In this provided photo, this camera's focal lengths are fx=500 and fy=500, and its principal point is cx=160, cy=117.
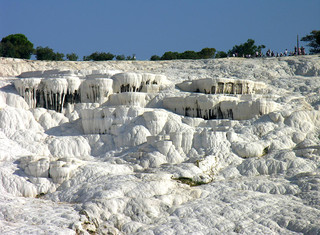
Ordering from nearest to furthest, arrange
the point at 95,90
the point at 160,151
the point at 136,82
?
the point at 160,151 < the point at 95,90 < the point at 136,82

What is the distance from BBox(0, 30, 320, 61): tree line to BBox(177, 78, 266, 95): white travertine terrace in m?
20.0

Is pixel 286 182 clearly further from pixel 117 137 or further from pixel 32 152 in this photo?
pixel 32 152

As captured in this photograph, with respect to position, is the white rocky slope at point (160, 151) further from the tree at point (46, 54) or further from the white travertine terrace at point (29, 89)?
the tree at point (46, 54)

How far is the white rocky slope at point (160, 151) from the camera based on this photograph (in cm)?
1872

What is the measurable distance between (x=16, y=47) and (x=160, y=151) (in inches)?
1255

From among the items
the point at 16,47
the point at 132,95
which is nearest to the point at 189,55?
the point at 16,47

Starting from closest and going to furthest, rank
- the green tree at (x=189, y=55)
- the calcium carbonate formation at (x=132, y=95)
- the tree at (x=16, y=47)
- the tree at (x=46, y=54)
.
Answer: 1. the calcium carbonate formation at (x=132, y=95)
2. the tree at (x=16, y=47)
3. the tree at (x=46, y=54)
4. the green tree at (x=189, y=55)

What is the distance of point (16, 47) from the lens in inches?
2021

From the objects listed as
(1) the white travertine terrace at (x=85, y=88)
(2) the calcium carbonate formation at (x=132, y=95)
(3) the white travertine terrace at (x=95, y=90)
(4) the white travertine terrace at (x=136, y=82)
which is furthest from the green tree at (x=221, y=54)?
(3) the white travertine terrace at (x=95, y=90)

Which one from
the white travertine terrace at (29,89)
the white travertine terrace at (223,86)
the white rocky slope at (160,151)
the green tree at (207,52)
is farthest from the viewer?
the green tree at (207,52)

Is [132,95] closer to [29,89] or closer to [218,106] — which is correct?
[218,106]

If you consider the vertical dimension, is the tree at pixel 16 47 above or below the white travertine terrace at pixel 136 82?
above

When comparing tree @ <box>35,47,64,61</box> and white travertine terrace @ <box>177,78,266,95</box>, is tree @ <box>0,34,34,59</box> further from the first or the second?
white travertine terrace @ <box>177,78,266,95</box>

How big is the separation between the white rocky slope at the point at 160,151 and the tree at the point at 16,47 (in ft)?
41.9
